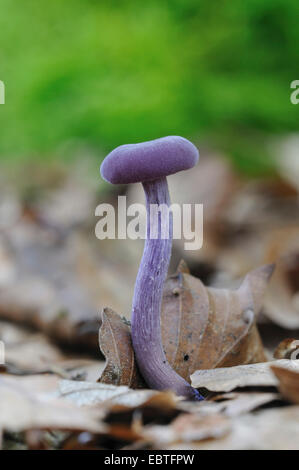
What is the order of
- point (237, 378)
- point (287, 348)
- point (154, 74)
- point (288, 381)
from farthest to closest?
1. point (154, 74)
2. point (287, 348)
3. point (237, 378)
4. point (288, 381)

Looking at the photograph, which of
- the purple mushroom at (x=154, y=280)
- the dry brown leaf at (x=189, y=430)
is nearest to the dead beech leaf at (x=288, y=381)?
the dry brown leaf at (x=189, y=430)

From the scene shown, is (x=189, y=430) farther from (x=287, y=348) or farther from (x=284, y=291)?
(x=284, y=291)

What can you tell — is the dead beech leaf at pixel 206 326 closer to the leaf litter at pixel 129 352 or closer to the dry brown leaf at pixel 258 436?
the leaf litter at pixel 129 352

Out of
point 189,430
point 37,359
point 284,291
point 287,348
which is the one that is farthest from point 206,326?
point 284,291

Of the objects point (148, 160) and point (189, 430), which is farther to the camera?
point (148, 160)

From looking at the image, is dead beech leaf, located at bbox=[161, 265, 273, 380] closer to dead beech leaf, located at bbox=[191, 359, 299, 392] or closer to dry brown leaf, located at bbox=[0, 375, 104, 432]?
dead beech leaf, located at bbox=[191, 359, 299, 392]
